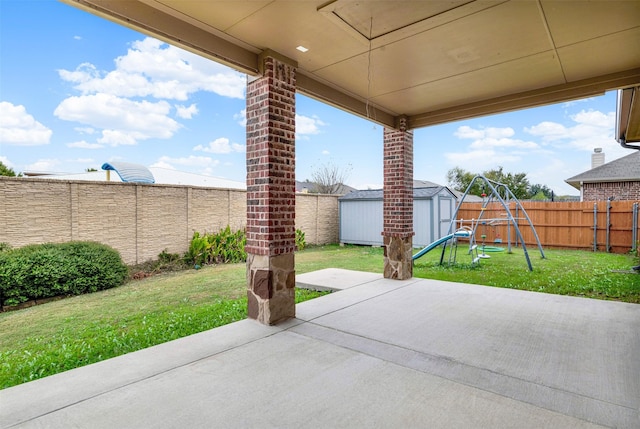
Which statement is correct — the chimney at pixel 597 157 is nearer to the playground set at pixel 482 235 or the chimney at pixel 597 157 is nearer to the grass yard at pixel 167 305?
the playground set at pixel 482 235

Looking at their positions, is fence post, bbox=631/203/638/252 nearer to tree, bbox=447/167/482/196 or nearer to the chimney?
the chimney

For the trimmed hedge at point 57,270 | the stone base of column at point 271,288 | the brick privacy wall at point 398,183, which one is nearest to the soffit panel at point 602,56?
the brick privacy wall at point 398,183

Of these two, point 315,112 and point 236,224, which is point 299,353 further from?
point 315,112

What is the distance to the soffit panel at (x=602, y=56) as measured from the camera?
3.23 m

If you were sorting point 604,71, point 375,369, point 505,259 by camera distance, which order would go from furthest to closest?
point 505,259 → point 604,71 → point 375,369

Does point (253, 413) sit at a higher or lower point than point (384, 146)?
lower

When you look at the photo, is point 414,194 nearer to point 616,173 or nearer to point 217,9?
point 616,173

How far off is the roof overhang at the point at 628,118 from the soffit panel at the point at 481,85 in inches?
32.6

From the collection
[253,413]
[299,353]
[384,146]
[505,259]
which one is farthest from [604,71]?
[505,259]

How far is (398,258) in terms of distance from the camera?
5.71 meters

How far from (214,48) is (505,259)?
8.68 m

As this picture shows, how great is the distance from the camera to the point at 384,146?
5977 mm

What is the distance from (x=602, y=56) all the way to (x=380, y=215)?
8891 mm

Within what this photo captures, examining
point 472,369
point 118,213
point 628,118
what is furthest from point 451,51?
point 118,213
